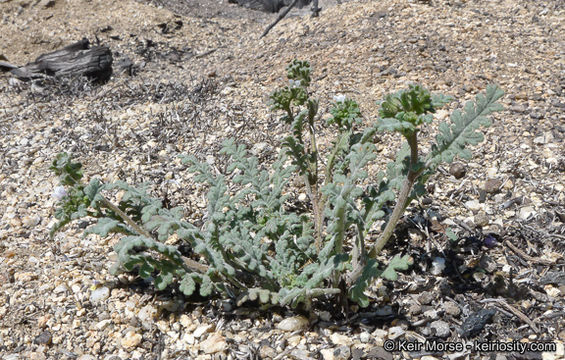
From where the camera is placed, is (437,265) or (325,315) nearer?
(325,315)

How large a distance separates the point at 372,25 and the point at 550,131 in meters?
2.47

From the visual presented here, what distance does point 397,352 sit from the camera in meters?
2.18

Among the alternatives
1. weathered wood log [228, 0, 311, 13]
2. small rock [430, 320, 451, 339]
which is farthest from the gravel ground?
weathered wood log [228, 0, 311, 13]

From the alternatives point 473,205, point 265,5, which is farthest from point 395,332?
point 265,5

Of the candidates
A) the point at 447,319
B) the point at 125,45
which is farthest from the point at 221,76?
the point at 447,319

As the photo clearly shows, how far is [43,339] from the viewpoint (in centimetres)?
238

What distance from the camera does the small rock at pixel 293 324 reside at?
2.32 meters

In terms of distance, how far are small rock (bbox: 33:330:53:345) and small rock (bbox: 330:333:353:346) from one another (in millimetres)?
1361

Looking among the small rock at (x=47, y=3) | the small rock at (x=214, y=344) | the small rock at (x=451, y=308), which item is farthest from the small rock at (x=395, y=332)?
A: the small rock at (x=47, y=3)

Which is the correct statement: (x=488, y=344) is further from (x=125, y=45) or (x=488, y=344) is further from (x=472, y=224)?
(x=125, y=45)

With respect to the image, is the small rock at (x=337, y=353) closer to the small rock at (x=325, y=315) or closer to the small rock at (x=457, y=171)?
the small rock at (x=325, y=315)

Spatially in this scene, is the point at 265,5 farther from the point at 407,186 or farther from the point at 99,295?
the point at 407,186

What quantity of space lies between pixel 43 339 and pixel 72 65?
3975 millimetres

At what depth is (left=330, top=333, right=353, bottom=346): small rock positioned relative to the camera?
88.2 inches
